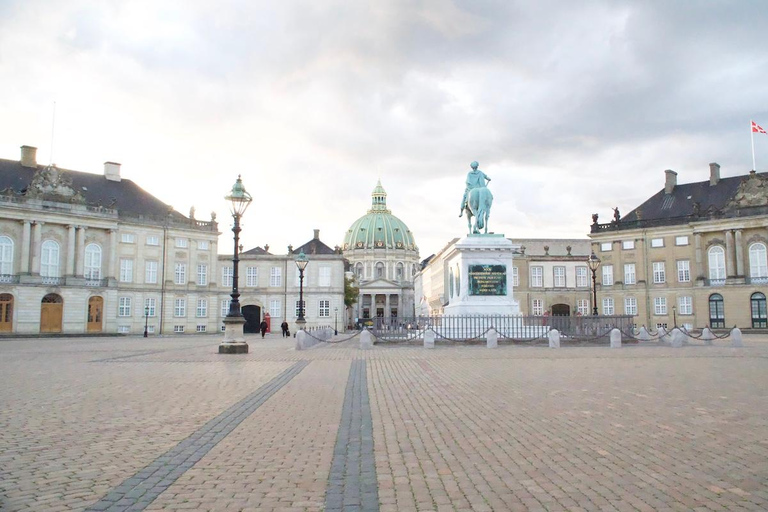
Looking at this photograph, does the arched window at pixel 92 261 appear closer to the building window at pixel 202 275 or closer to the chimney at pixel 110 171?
the chimney at pixel 110 171

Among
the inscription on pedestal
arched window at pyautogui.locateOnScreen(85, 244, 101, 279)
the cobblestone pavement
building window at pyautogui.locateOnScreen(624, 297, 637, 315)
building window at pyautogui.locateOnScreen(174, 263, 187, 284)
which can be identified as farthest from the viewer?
building window at pyautogui.locateOnScreen(624, 297, 637, 315)

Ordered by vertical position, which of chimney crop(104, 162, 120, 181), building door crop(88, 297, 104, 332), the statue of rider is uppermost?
chimney crop(104, 162, 120, 181)

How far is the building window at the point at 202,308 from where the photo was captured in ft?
219

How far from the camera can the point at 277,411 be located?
414 inches

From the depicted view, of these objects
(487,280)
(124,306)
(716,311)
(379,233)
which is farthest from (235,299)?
(379,233)

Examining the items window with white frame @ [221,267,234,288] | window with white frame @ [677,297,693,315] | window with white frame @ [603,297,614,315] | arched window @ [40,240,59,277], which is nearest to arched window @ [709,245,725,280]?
window with white frame @ [677,297,693,315]

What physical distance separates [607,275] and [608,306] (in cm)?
343

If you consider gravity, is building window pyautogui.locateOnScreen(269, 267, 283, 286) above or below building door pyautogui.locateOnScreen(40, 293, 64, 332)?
above

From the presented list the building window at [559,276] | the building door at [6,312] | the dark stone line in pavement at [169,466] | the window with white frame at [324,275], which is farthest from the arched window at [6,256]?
the building window at [559,276]

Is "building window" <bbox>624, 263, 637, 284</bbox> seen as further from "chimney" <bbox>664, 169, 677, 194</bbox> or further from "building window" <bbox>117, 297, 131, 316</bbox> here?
"building window" <bbox>117, 297, 131, 316</bbox>

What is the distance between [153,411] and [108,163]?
203ft

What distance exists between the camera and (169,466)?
6789 mm

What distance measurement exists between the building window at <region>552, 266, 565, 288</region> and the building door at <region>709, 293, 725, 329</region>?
21.4 m

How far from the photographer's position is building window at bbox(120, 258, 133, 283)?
61.5 meters
